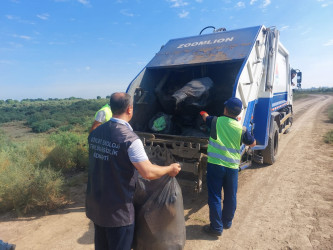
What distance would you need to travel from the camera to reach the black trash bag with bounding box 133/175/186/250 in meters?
1.84

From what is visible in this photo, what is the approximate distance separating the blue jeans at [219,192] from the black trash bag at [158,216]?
767 millimetres

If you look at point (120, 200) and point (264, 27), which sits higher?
point (264, 27)

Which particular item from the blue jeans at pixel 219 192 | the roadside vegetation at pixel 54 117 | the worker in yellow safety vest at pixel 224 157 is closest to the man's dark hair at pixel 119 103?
the worker in yellow safety vest at pixel 224 157

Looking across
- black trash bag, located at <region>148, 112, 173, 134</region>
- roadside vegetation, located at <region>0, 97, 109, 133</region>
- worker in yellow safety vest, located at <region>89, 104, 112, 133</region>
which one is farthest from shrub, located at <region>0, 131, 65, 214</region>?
roadside vegetation, located at <region>0, 97, 109, 133</region>

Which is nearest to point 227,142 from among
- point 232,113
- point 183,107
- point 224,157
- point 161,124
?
point 224,157

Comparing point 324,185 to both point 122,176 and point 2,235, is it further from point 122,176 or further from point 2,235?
point 2,235

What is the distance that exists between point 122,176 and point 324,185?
12.3 ft

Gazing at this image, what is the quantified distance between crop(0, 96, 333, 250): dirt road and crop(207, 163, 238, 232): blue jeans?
16cm

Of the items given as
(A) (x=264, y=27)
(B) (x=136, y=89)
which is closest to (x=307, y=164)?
(A) (x=264, y=27)

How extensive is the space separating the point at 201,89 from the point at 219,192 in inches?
63.0

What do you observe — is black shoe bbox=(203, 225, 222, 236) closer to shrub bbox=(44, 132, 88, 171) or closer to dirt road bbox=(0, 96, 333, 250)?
dirt road bbox=(0, 96, 333, 250)

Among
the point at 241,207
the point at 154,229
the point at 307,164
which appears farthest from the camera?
the point at 307,164

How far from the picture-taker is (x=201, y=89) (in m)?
3.64

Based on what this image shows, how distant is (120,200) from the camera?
1555mm
